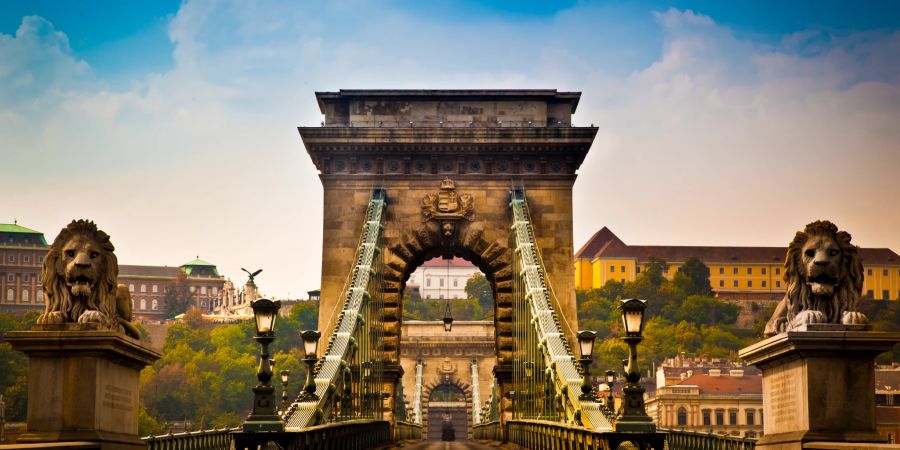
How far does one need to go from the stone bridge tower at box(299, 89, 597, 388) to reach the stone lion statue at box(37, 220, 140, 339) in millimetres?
27925

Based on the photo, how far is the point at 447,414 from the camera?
479 feet

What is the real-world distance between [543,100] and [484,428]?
988 inches

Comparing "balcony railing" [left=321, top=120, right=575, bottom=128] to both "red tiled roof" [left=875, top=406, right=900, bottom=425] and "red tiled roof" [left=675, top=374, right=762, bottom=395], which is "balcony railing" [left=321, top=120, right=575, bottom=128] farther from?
"red tiled roof" [left=675, top=374, right=762, bottom=395]

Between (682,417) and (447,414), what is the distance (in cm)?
2891

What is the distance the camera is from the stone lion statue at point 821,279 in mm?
20328

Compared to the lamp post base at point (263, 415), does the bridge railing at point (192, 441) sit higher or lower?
lower

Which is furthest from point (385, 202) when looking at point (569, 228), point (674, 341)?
point (674, 341)

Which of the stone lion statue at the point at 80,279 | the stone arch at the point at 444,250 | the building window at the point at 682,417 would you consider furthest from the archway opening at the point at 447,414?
the stone lion statue at the point at 80,279

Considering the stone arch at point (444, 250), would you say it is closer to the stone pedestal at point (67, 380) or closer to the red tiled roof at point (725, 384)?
the stone pedestal at point (67, 380)

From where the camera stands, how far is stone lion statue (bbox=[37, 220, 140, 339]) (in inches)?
801

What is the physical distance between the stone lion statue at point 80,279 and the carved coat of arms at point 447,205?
28.5 m

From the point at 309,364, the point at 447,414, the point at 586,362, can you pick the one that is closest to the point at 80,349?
the point at 309,364

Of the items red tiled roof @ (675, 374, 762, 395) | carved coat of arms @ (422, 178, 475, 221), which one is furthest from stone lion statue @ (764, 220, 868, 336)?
red tiled roof @ (675, 374, 762, 395)

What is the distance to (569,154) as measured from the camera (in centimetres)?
4984
